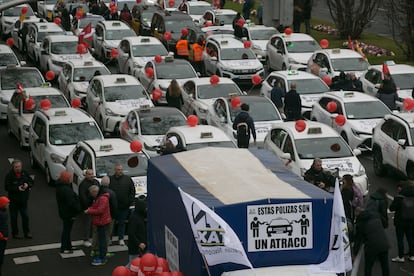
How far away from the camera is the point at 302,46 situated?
37125 millimetres

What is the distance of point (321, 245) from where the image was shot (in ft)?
42.6

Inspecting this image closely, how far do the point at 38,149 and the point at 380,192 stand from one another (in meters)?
10.3

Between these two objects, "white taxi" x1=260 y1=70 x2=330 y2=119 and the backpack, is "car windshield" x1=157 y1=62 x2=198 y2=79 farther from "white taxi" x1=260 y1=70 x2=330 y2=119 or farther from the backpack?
the backpack

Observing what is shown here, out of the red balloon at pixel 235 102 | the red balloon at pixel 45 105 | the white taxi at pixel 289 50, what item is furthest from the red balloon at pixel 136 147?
the white taxi at pixel 289 50

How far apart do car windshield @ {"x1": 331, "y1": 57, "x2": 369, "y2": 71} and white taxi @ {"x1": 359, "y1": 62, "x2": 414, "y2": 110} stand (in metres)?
1.73

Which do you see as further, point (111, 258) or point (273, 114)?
point (273, 114)

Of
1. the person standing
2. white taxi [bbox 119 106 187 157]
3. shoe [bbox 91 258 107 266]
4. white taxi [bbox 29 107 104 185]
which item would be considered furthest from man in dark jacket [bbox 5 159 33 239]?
the person standing

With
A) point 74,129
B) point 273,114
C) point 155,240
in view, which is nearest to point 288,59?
point 273,114

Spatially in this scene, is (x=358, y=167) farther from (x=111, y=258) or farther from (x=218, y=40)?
(x=218, y=40)

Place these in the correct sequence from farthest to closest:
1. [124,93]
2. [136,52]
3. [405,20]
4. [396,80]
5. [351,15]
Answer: [351,15]
[405,20]
[136,52]
[396,80]
[124,93]

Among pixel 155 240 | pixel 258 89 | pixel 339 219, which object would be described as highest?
pixel 339 219

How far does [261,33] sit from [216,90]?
1123 cm

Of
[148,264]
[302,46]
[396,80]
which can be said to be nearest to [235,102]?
[396,80]

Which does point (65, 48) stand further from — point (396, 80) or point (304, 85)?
point (396, 80)
